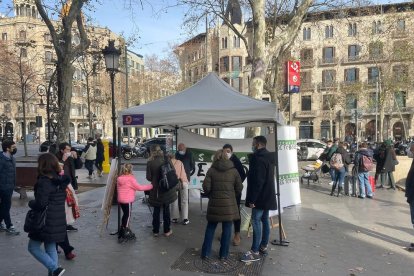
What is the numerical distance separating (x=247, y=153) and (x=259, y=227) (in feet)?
12.0

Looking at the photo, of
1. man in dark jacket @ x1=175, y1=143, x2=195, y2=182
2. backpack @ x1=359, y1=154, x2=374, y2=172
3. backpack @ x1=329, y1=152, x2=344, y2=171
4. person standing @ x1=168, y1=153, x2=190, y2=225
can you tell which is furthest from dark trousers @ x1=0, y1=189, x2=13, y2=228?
backpack @ x1=359, y1=154, x2=374, y2=172

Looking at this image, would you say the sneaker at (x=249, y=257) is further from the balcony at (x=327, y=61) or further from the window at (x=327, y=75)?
the balcony at (x=327, y=61)

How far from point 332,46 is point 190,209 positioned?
52.5 metres

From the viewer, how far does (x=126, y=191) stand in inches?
261

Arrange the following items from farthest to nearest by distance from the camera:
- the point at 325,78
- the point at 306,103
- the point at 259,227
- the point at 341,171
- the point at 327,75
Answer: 1. the point at 306,103
2. the point at 327,75
3. the point at 325,78
4. the point at 341,171
5. the point at 259,227


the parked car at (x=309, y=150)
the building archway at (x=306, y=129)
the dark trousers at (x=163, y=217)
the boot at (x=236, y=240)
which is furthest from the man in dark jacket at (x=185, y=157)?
the building archway at (x=306, y=129)

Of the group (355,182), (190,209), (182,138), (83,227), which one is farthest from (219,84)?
(355,182)

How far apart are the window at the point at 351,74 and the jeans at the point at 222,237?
54.1m

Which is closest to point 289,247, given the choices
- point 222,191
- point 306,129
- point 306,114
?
point 222,191

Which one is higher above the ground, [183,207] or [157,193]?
[157,193]

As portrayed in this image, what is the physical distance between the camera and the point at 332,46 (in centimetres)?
5675

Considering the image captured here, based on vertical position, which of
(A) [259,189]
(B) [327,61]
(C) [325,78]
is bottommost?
(A) [259,189]

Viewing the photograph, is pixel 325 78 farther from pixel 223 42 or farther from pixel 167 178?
pixel 167 178

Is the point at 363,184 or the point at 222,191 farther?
the point at 363,184
